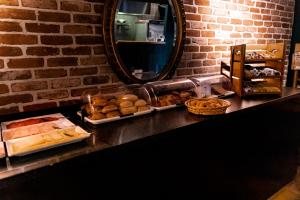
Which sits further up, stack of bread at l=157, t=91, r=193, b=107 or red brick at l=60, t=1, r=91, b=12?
red brick at l=60, t=1, r=91, b=12

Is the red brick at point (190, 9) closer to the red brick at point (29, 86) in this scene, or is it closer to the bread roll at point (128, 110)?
the bread roll at point (128, 110)

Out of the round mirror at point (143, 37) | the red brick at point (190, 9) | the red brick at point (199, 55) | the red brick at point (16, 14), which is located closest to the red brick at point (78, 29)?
the round mirror at point (143, 37)

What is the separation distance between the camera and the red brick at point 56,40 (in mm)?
1698

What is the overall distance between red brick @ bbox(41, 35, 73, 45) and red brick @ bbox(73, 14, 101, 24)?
0.47 ft

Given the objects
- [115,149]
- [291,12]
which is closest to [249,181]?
[115,149]

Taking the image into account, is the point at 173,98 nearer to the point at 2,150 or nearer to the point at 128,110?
the point at 128,110

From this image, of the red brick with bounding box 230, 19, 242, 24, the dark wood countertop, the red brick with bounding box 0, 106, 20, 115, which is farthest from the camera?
the red brick with bounding box 230, 19, 242, 24

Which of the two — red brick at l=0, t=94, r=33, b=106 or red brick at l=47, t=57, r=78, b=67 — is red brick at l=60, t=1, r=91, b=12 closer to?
red brick at l=47, t=57, r=78, b=67

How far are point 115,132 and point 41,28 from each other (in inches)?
33.9

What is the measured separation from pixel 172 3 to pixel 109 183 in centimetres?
169

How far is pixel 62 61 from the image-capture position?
5.89 feet


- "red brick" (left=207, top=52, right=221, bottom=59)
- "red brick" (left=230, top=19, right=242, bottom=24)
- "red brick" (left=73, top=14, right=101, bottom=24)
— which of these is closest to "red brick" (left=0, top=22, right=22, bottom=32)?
"red brick" (left=73, top=14, right=101, bottom=24)

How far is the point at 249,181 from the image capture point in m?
2.17

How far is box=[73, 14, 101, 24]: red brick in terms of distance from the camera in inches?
71.1
